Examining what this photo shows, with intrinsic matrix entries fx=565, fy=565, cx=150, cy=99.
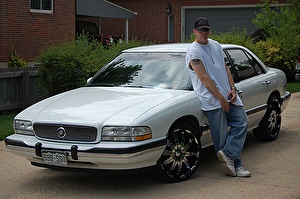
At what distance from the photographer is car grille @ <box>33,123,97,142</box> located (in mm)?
5785

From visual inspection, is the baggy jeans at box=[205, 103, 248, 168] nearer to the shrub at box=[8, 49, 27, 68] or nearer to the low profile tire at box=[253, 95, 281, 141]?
the low profile tire at box=[253, 95, 281, 141]

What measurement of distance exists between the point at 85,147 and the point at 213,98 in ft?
5.33

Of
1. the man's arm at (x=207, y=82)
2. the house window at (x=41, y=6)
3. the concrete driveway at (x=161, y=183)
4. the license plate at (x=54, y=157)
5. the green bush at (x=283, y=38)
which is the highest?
the house window at (x=41, y=6)

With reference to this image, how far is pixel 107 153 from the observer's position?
561 cm

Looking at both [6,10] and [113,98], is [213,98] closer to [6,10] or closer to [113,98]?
[113,98]

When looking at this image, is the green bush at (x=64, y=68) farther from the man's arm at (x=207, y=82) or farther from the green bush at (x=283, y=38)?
the green bush at (x=283, y=38)

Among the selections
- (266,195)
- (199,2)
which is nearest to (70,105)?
(266,195)

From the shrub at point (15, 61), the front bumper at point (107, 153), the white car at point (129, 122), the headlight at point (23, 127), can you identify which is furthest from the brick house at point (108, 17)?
the front bumper at point (107, 153)

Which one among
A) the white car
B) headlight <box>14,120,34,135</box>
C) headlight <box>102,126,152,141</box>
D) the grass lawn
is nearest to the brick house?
the grass lawn

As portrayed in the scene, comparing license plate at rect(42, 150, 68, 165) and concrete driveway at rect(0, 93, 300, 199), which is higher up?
license plate at rect(42, 150, 68, 165)

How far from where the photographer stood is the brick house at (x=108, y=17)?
698 inches

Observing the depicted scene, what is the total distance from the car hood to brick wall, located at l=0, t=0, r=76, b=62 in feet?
36.4

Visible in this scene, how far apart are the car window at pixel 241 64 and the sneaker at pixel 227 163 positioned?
153 centimetres

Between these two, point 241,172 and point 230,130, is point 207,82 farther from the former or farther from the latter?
point 241,172
